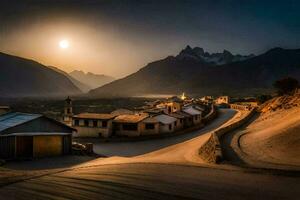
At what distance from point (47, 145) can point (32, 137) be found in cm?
134

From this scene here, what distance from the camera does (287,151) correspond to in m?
22.4

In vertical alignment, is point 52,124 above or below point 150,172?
above

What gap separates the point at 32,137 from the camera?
26938 mm

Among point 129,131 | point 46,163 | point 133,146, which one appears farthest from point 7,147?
point 129,131

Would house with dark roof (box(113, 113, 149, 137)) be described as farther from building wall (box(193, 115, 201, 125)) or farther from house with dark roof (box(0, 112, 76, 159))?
house with dark roof (box(0, 112, 76, 159))

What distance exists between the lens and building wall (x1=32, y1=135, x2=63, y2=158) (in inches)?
1058

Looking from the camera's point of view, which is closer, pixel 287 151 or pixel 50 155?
pixel 287 151

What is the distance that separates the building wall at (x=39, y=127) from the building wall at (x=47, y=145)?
0.57 m

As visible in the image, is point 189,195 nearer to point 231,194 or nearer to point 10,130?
point 231,194

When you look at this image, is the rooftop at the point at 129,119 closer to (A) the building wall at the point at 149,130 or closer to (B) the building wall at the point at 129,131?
(B) the building wall at the point at 129,131

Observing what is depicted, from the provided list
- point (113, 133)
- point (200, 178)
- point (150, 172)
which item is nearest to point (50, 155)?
point (150, 172)

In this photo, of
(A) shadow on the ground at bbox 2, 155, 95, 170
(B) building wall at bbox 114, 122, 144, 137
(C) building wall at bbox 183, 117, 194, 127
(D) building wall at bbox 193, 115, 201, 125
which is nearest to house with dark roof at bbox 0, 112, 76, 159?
(A) shadow on the ground at bbox 2, 155, 95, 170

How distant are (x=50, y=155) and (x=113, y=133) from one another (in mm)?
23717

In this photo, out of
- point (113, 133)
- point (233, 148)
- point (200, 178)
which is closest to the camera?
point (200, 178)
